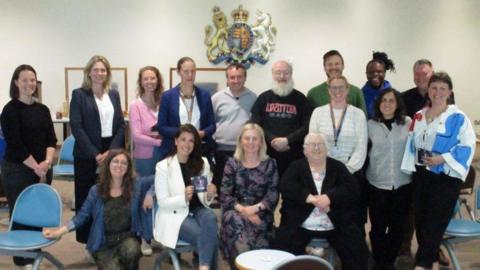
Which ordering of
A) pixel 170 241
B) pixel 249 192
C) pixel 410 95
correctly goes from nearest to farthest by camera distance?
pixel 170 241 < pixel 249 192 < pixel 410 95

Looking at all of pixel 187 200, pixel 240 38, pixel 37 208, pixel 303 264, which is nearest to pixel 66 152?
pixel 37 208

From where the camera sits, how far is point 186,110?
3.63m

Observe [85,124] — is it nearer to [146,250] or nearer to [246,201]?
[146,250]

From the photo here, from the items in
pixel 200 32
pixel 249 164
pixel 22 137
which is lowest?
pixel 249 164

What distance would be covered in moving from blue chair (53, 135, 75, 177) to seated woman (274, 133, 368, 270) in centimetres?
290

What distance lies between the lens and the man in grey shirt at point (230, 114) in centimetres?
372

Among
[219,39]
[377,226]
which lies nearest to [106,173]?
[377,226]

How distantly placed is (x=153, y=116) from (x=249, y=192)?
1.09 meters

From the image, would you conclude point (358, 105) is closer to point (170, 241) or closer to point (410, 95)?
point (410, 95)

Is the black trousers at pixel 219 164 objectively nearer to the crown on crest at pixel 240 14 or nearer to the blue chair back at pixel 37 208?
the blue chair back at pixel 37 208

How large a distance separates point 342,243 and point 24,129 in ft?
7.69

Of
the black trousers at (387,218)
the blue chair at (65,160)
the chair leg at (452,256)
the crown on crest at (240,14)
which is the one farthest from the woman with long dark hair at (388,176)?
the crown on crest at (240,14)

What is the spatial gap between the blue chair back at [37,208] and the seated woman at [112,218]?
187mm

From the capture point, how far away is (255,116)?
3605mm
